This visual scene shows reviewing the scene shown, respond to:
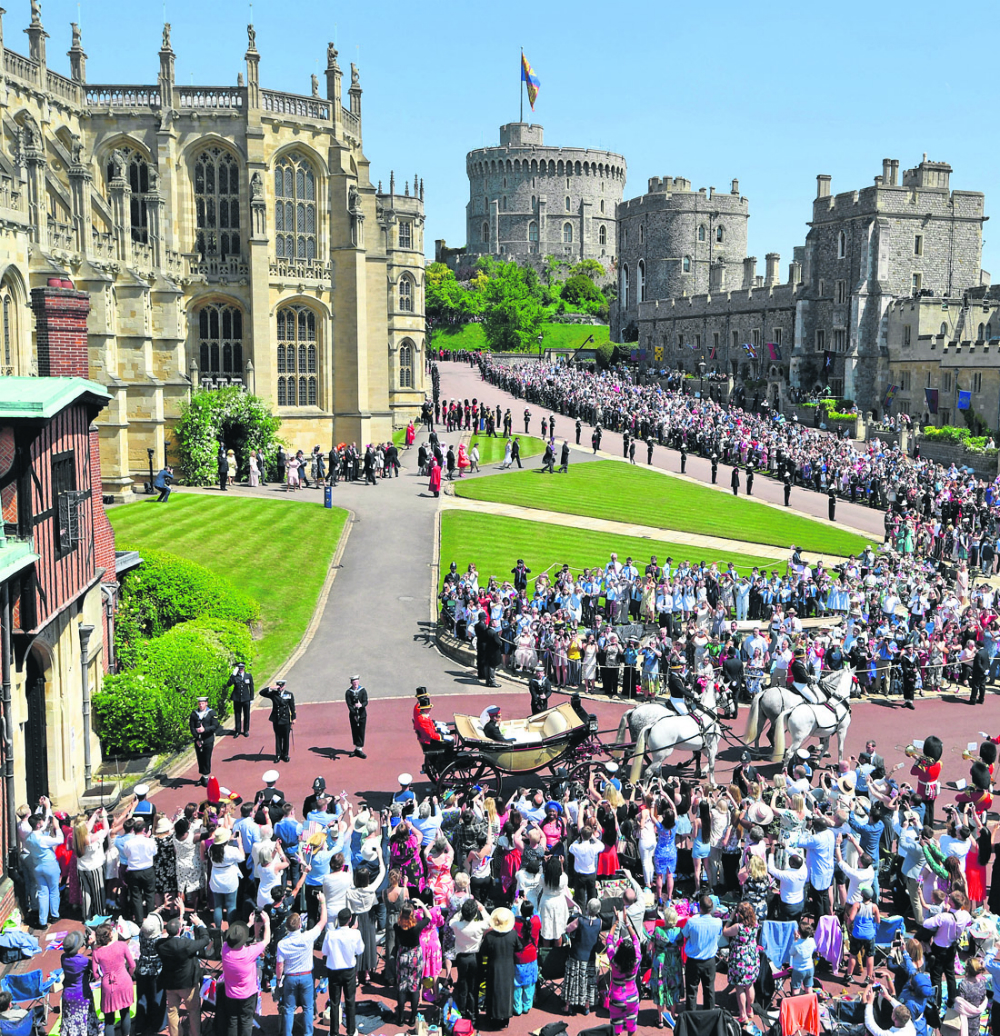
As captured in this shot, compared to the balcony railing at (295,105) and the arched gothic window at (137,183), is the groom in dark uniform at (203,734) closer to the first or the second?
the arched gothic window at (137,183)

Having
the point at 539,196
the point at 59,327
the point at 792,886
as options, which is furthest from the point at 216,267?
the point at 539,196

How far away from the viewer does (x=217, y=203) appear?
4897cm

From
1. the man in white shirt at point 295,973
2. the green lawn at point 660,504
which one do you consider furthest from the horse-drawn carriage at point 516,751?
the green lawn at point 660,504

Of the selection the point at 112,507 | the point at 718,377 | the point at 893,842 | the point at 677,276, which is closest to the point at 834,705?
the point at 893,842

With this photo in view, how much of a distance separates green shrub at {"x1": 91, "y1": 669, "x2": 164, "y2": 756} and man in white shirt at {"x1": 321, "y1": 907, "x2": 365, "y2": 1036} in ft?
27.3

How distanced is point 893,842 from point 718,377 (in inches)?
2717

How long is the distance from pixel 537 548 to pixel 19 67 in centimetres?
2796

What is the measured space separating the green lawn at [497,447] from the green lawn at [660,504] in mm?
3707

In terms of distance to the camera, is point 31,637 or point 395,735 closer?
point 31,637

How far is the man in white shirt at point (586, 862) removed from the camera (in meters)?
12.5

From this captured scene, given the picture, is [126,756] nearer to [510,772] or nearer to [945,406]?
[510,772]

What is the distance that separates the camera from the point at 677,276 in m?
103

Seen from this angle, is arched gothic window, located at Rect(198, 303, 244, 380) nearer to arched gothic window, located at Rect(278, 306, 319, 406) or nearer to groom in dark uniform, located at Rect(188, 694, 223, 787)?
arched gothic window, located at Rect(278, 306, 319, 406)

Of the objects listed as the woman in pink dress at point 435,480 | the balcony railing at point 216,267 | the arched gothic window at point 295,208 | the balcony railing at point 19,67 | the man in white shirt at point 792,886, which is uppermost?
the balcony railing at point 19,67
